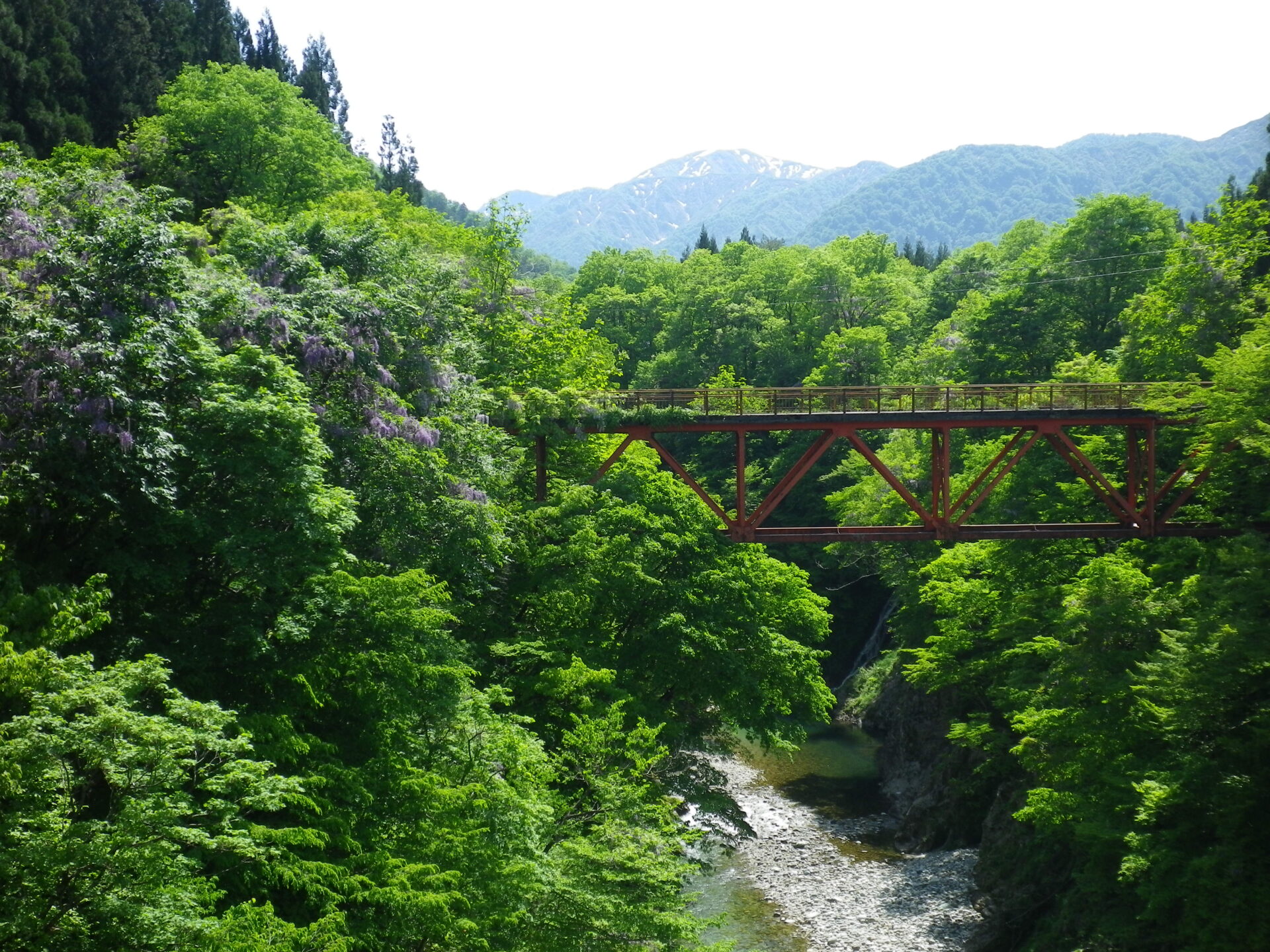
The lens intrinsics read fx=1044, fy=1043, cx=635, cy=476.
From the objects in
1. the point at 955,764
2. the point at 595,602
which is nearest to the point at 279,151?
the point at 595,602

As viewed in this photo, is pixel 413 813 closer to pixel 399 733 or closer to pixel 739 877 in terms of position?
pixel 399 733

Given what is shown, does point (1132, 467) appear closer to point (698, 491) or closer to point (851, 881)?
point (698, 491)

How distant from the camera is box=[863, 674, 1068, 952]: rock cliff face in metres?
24.2

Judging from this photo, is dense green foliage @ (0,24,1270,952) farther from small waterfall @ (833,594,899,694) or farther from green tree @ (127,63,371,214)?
small waterfall @ (833,594,899,694)

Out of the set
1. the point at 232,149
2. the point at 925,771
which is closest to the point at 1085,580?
the point at 925,771

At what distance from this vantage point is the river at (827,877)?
25.0 m

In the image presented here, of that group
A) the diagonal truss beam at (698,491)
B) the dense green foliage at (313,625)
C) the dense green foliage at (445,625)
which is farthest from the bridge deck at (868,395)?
the dense green foliage at (313,625)

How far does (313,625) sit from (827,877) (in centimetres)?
1860

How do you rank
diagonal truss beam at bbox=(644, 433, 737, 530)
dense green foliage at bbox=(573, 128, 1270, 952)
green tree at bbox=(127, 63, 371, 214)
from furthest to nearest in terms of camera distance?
green tree at bbox=(127, 63, 371, 214), diagonal truss beam at bbox=(644, 433, 737, 530), dense green foliage at bbox=(573, 128, 1270, 952)

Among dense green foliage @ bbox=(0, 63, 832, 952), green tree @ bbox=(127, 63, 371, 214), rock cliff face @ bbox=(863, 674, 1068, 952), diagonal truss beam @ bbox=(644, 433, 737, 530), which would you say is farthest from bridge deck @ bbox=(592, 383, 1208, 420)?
green tree @ bbox=(127, 63, 371, 214)

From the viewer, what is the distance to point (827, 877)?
28.5 metres

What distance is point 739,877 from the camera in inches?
1121

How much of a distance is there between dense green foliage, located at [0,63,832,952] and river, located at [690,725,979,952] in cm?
459

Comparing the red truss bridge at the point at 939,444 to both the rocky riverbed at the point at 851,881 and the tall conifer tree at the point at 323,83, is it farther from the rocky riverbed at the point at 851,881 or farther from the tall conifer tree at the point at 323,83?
the tall conifer tree at the point at 323,83
